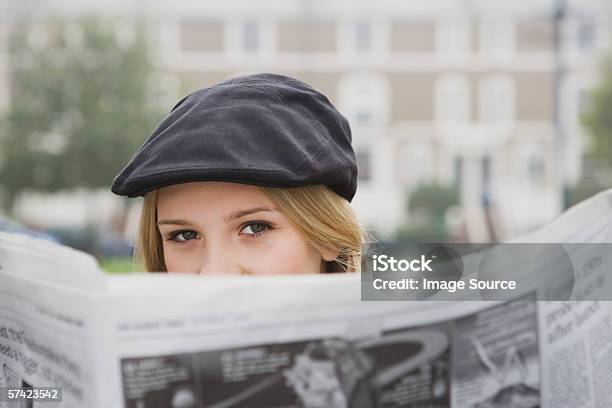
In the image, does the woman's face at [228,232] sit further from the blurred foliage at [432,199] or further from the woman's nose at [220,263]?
the blurred foliage at [432,199]

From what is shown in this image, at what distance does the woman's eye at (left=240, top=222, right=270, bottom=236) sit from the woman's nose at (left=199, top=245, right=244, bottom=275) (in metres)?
0.04

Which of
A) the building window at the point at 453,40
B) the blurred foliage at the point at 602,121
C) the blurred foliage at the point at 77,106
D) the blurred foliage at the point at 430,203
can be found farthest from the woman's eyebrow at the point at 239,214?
the building window at the point at 453,40

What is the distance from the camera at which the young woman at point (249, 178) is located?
2.84ft

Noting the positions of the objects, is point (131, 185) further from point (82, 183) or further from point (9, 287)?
point (82, 183)

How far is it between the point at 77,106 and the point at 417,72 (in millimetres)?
9122

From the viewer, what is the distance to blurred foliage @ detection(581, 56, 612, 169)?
1478 centimetres

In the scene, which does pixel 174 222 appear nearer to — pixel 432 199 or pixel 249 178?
pixel 249 178

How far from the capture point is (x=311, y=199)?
955 millimetres

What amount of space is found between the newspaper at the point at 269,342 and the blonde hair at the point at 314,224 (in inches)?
A: 12.5

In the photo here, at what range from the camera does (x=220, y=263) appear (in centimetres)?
89

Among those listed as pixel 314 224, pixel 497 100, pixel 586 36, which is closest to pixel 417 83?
pixel 497 100

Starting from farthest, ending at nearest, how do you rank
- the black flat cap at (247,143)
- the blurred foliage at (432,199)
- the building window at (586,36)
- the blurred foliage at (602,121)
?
the building window at (586,36) < the blurred foliage at (432,199) < the blurred foliage at (602,121) < the black flat cap at (247,143)

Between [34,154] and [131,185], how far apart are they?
49.8 ft

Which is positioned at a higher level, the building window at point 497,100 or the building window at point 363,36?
the building window at point 363,36
